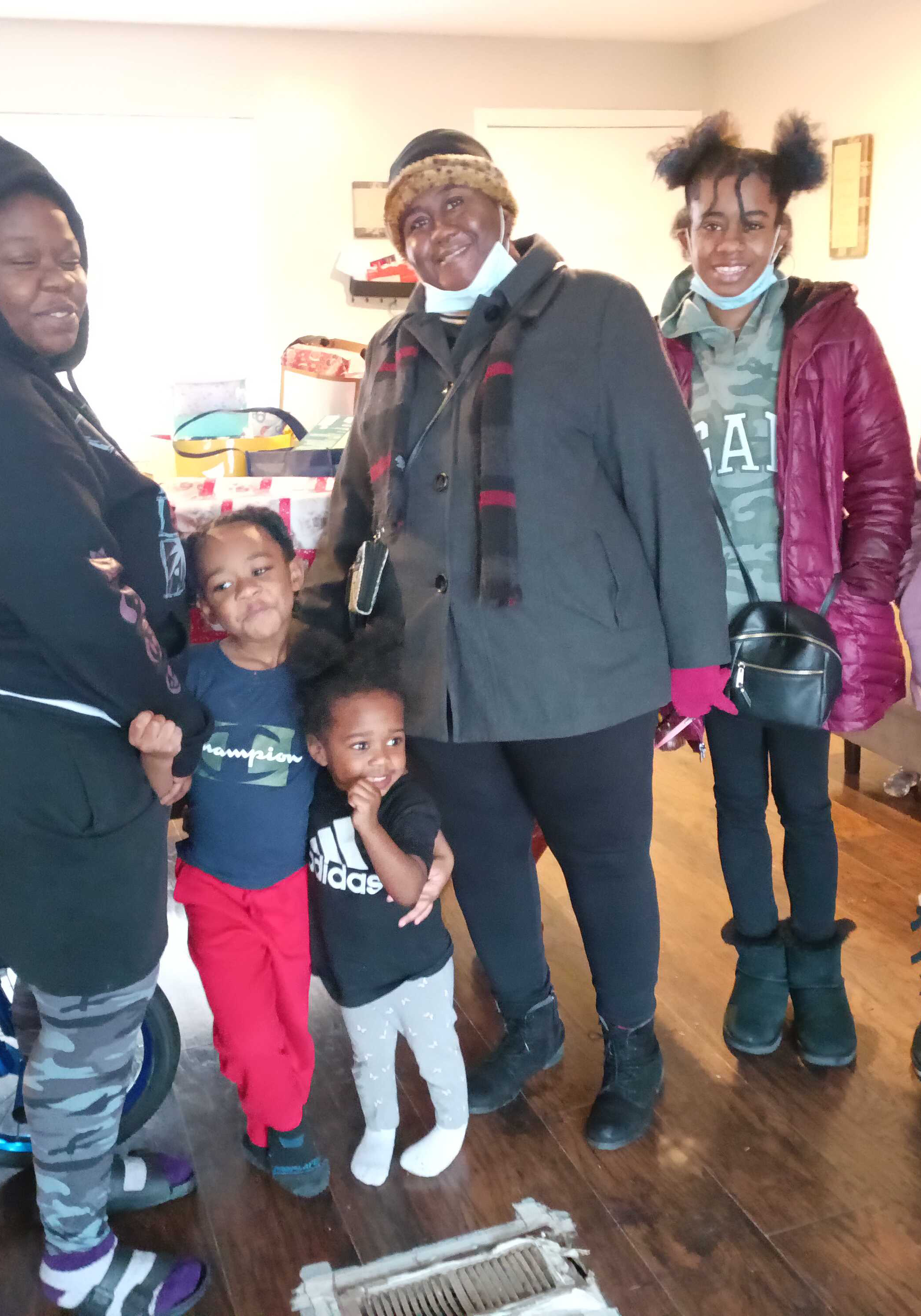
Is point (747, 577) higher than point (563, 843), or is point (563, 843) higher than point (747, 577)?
point (747, 577)

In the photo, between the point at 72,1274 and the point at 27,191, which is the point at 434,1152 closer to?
the point at 72,1274

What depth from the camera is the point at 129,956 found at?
3.82ft

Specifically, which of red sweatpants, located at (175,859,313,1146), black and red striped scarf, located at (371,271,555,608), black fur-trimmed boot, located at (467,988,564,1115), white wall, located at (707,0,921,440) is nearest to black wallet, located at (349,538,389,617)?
black and red striped scarf, located at (371,271,555,608)

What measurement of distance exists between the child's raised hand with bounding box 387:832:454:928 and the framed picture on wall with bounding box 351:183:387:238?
4027 millimetres

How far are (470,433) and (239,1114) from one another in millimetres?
1131

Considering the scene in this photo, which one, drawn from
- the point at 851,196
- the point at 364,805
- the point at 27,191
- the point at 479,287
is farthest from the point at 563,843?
the point at 851,196

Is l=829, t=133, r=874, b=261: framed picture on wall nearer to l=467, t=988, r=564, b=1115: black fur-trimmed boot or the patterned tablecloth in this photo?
the patterned tablecloth

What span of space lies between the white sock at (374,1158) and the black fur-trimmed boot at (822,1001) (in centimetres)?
70

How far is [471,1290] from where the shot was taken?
1304 mm

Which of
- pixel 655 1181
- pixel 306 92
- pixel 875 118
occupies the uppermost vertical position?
pixel 306 92

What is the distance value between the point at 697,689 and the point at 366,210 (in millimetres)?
4077

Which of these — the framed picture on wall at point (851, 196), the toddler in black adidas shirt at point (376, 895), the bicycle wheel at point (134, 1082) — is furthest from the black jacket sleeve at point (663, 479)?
the framed picture on wall at point (851, 196)

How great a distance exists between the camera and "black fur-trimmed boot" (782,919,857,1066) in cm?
169

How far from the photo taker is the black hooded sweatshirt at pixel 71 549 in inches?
38.4
